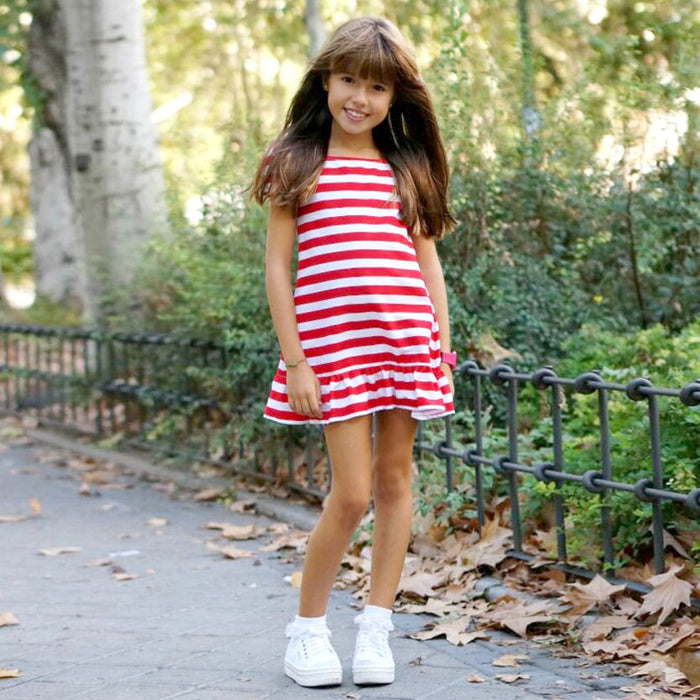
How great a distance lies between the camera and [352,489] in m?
3.44

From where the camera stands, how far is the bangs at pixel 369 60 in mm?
3338

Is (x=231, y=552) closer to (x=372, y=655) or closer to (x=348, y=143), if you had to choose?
(x=372, y=655)

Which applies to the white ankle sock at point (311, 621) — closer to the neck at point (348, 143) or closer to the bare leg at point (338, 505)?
the bare leg at point (338, 505)

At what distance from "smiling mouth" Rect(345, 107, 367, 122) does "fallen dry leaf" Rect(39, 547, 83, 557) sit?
9.91ft

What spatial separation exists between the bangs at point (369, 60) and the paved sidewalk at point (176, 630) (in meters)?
1.78

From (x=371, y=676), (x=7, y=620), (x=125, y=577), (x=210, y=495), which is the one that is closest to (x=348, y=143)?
(x=371, y=676)

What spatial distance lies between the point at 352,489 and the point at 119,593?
1777 mm

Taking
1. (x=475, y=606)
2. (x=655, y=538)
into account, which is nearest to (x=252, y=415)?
(x=475, y=606)

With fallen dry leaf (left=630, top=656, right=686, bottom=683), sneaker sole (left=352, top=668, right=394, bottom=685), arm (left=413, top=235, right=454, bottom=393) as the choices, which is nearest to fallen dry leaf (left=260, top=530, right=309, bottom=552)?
sneaker sole (left=352, top=668, right=394, bottom=685)

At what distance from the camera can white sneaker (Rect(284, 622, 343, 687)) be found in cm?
347

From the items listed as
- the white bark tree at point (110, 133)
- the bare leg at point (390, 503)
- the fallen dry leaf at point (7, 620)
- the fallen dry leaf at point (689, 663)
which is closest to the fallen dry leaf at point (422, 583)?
the bare leg at point (390, 503)

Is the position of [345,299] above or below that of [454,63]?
below

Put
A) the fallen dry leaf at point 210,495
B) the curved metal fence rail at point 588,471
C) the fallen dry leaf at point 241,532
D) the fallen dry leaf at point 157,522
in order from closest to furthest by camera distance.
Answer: the curved metal fence rail at point 588,471 < the fallen dry leaf at point 241,532 < the fallen dry leaf at point 157,522 < the fallen dry leaf at point 210,495

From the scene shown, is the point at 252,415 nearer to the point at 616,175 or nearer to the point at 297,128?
the point at 616,175
